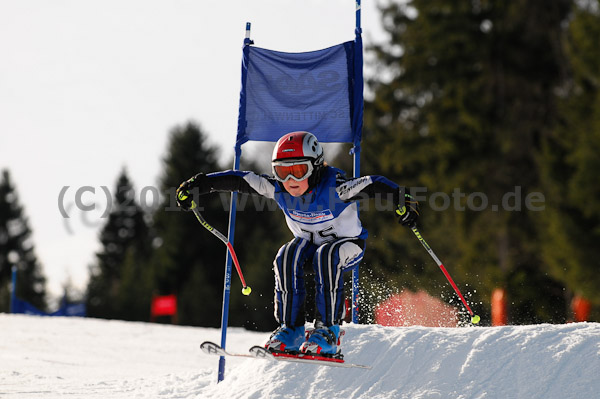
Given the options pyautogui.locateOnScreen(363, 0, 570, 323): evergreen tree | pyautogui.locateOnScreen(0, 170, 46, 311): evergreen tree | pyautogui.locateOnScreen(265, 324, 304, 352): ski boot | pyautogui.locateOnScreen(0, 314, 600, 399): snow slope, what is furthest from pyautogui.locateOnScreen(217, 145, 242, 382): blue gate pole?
pyautogui.locateOnScreen(0, 170, 46, 311): evergreen tree

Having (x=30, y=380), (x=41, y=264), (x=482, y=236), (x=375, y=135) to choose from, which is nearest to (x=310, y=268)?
(x=30, y=380)

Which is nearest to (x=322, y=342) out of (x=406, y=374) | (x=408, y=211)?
(x=406, y=374)

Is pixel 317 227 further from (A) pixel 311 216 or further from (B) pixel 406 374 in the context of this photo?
(B) pixel 406 374

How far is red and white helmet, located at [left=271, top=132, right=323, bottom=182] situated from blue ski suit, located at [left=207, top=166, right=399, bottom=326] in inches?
6.7

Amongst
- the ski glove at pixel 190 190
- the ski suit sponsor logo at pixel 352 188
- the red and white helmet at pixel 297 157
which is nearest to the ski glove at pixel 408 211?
the ski suit sponsor logo at pixel 352 188

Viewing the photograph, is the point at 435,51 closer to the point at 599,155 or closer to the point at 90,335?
the point at 599,155

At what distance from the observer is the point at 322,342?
16.9ft

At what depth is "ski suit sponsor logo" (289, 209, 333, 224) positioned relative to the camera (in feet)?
18.0

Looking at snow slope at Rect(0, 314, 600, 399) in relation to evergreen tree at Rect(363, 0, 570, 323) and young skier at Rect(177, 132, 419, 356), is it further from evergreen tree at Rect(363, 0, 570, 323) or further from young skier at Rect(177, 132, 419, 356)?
evergreen tree at Rect(363, 0, 570, 323)

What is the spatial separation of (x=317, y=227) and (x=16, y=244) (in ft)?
164

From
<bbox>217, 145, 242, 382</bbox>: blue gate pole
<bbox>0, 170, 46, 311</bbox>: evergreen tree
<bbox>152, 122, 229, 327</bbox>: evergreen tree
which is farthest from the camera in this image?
<bbox>0, 170, 46, 311</bbox>: evergreen tree

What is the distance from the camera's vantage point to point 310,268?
18.0ft

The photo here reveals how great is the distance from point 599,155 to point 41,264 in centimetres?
4264

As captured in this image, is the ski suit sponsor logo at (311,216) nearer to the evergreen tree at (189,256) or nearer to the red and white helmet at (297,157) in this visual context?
the red and white helmet at (297,157)
